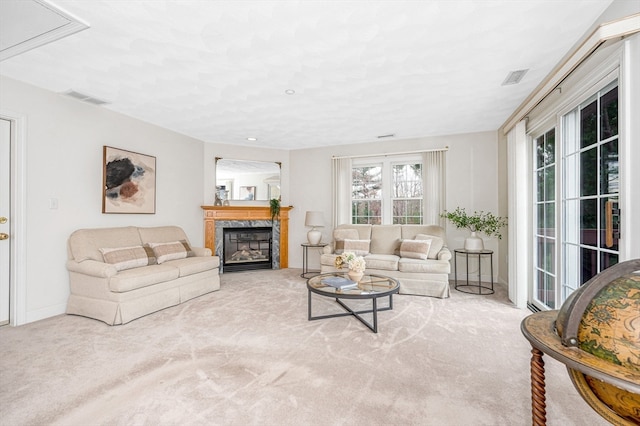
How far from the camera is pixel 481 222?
484cm

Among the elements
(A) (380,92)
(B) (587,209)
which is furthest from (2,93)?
(B) (587,209)

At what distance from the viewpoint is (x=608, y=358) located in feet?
2.73

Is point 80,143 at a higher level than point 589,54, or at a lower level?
lower

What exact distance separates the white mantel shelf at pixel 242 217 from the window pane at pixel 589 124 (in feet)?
15.6

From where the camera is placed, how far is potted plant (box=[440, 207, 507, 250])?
15.1 feet

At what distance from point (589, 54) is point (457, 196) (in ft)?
10.9

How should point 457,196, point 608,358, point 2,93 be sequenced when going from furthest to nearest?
point 457,196, point 2,93, point 608,358

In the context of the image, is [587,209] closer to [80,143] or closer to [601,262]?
[601,262]

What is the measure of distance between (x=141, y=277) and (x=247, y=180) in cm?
323

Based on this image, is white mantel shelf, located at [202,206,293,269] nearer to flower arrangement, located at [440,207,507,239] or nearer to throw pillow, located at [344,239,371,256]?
throw pillow, located at [344,239,371,256]

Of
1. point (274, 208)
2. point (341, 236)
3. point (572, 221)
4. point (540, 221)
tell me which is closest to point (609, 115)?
point (572, 221)

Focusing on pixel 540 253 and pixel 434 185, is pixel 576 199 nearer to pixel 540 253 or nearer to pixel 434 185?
pixel 540 253

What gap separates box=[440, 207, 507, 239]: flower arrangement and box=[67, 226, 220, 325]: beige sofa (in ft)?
12.6

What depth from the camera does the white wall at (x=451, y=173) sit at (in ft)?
16.8
